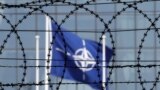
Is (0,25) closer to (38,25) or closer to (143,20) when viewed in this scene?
(38,25)

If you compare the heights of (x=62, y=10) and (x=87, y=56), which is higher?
(x=62, y=10)

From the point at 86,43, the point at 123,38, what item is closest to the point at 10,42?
the point at 123,38

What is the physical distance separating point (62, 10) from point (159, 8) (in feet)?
14.5

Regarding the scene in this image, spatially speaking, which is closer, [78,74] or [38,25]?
[78,74]

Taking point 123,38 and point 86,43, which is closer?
point 86,43

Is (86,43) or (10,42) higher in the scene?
(10,42)

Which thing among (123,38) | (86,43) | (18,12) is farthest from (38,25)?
(86,43)

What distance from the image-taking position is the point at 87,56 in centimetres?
2366

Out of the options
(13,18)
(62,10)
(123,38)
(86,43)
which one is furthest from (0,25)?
(86,43)

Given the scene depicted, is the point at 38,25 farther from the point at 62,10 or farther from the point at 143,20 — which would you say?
the point at 143,20

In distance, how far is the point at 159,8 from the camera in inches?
1356

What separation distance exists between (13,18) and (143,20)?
591cm

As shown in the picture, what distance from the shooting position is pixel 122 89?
3447cm

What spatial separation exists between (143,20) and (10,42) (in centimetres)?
617
